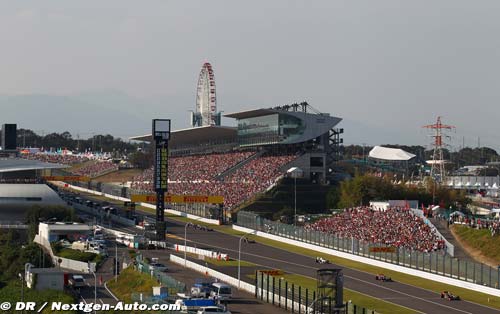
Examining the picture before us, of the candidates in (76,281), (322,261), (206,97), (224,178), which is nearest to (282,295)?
(76,281)

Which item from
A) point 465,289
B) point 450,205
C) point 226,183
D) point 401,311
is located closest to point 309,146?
point 226,183

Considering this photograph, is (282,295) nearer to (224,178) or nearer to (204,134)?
(224,178)

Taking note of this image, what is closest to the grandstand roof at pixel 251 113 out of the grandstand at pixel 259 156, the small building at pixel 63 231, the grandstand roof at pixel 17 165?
the grandstand at pixel 259 156

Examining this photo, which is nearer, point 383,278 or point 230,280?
point 230,280

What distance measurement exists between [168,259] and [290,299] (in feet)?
98.5

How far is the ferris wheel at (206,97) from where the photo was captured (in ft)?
619

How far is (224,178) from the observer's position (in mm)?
156000

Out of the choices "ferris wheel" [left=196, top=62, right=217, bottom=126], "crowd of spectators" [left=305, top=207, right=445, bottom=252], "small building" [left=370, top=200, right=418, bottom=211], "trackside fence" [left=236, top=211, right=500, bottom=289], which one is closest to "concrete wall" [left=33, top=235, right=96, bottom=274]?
"trackside fence" [left=236, top=211, right=500, bottom=289]

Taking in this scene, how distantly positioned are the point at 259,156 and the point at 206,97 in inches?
1327

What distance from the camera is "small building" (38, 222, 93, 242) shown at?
336 ft

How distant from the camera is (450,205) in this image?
12275 centimetres

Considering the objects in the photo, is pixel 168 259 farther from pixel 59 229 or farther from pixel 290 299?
pixel 290 299

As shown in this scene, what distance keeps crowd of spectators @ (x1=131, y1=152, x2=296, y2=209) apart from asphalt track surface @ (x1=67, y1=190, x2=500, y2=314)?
68.7 feet

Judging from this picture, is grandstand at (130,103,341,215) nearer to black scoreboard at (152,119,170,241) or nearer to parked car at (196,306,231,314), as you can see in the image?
black scoreboard at (152,119,170,241)
